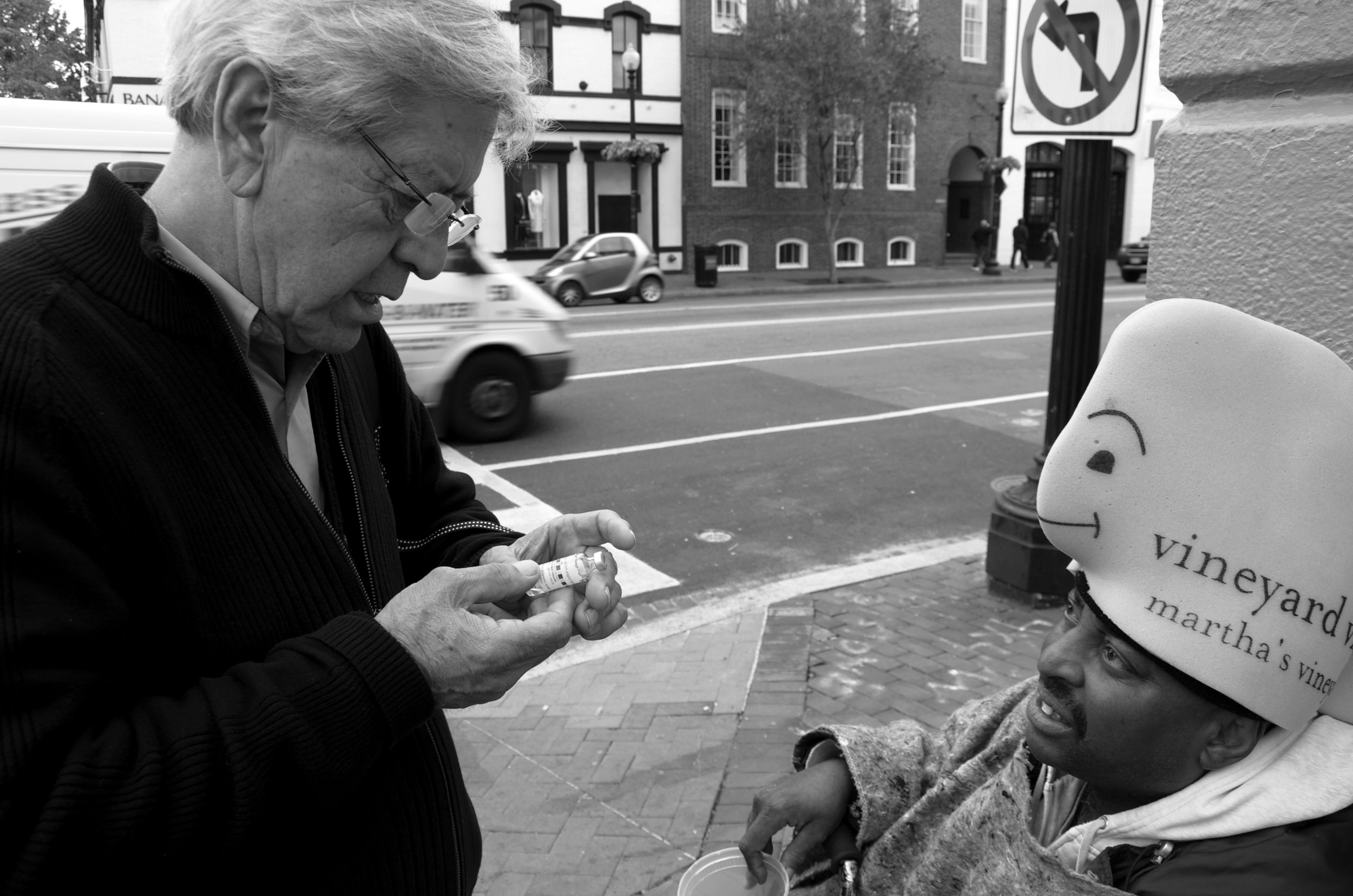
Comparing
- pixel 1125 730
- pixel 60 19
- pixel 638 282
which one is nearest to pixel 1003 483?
pixel 1125 730

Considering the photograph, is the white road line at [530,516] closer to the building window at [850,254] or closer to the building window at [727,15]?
the building window at [727,15]

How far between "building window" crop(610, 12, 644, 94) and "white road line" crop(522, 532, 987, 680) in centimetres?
2415

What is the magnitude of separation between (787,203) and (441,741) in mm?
30450

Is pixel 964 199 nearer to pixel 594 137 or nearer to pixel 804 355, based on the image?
pixel 594 137

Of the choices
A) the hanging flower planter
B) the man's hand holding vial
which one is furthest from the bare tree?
the man's hand holding vial

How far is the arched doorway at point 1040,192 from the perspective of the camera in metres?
35.1

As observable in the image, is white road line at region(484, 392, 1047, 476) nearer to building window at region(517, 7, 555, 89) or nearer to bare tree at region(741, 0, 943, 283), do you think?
bare tree at region(741, 0, 943, 283)

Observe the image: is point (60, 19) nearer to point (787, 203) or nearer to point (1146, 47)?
point (787, 203)

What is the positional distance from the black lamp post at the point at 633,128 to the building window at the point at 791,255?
15.2 feet

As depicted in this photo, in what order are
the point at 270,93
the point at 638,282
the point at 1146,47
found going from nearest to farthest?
the point at 270,93 < the point at 1146,47 < the point at 638,282

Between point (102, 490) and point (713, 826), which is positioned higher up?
point (102, 490)

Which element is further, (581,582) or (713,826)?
(713,826)

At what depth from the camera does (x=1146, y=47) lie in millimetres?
4543

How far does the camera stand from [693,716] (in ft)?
13.4
